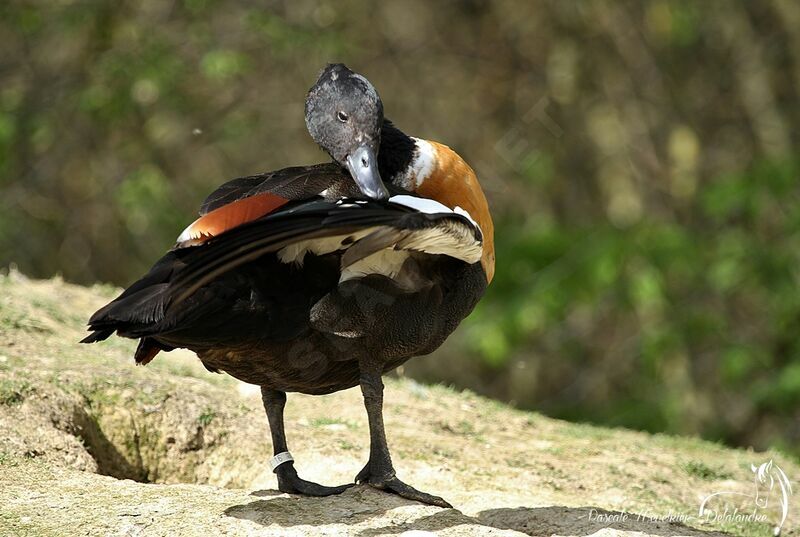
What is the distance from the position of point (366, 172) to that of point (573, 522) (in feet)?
5.52

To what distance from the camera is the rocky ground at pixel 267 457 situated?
14.2 ft

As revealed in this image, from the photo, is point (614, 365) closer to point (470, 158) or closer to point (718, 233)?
point (718, 233)

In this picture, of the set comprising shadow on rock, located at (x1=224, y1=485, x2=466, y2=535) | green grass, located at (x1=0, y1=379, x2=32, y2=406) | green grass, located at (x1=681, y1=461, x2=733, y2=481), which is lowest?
green grass, located at (x1=681, y1=461, x2=733, y2=481)

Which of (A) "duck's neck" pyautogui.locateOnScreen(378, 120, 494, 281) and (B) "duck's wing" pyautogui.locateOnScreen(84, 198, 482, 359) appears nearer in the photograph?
(B) "duck's wing" pyautogui.locateOnScreen(84, 198, 482, 359)

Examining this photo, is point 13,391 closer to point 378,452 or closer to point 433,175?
point 378,452

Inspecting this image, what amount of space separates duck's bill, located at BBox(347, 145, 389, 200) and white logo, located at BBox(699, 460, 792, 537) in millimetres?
2500

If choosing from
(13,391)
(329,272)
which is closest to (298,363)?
(329,272)

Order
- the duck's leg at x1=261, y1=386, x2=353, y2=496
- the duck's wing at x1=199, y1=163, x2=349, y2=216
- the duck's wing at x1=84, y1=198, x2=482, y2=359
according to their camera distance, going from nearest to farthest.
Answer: the duck's wing at x1=84, y1=198, x2=482, y2=359
the duck's wing at x1=199, y1=163, x2=349, y2=216
the duck's leg at x1=261, y1=386, x2=353, y2=496

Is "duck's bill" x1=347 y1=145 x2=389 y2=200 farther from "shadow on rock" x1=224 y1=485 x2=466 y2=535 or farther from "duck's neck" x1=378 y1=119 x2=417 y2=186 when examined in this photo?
"shadow on rock" x1=224 y1=485 x2=466 y2=535

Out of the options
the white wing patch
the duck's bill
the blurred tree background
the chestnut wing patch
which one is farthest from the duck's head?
the blurred tree background

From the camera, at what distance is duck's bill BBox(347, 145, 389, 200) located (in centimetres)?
434

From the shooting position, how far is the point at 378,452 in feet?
15.1

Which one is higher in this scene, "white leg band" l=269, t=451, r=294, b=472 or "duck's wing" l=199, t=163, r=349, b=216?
"duck's wing" l=199, t=163, r=349, b=216

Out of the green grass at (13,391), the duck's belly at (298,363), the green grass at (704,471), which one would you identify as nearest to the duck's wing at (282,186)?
the duck's belly at (298,363)
